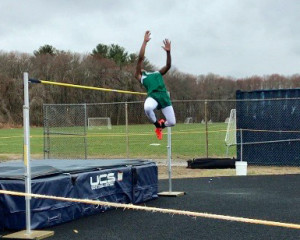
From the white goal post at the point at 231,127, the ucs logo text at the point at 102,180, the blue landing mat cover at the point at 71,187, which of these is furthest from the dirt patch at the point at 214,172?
the ucs logo text at the point at 102,180

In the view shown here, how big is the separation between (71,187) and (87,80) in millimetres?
60847

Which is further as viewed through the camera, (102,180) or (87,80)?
(87,80)

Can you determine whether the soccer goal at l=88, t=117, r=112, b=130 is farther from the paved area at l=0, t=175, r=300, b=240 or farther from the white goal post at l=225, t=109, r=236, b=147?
the paved area at l=0, t=175, r=300, b=240

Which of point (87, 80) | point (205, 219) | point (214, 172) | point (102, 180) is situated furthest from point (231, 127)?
point (87, 80)

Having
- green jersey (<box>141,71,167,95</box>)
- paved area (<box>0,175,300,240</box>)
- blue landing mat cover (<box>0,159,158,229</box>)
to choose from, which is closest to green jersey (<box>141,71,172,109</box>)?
green jersey (<box>141,71,167,95</box>)

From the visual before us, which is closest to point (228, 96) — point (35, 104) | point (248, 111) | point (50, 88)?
point (50, 88)

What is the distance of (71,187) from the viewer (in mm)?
7438

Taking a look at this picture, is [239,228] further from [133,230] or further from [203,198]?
[203,198]

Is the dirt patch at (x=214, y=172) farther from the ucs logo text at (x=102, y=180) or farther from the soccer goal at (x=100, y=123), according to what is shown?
the soccer goal at (x=100, y=123)

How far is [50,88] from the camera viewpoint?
154 ft

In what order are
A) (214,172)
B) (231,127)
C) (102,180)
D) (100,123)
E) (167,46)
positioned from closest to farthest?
(167,46)
(102,180)
(214,172)
(231,127)
(100,123)

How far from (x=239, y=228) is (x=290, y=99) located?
31.6ft

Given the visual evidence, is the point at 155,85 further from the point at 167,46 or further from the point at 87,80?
the point at 87,80

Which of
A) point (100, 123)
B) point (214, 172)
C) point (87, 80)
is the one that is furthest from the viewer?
point (87, 80)
